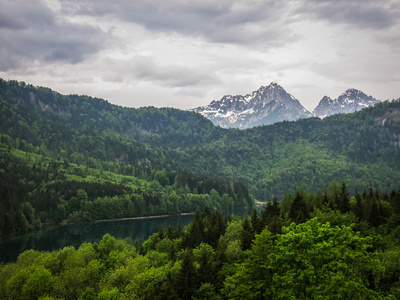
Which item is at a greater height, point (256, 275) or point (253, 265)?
point (253, 265)

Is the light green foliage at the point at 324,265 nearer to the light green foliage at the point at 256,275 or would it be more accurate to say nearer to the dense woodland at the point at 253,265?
the dense woodland at the point at 253,265

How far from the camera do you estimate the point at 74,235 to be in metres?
144

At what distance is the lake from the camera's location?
118775 mm

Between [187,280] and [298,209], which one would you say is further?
[298,209]

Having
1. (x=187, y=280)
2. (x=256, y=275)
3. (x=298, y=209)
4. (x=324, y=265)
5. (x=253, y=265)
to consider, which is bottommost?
(x=187, y=280)

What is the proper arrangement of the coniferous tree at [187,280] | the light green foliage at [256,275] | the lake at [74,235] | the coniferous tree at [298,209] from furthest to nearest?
the lake at [74,235]
the coniferous tree at [298,209]
the coniferous tree at [187,280]
the light green foliage at [256,275]

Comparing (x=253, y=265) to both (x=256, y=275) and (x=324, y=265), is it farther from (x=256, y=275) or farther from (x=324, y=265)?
(x=324, y=265)

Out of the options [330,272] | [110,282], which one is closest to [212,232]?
[110,282]

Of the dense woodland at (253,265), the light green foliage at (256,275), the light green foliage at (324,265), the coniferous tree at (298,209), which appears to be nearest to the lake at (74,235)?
the dense woodland at (253,265)

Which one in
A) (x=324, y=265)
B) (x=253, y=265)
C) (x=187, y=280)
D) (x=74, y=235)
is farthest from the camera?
(x=74, y=235)

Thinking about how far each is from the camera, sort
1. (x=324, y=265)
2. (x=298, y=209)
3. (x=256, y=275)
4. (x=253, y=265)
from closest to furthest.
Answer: (x=324, y=265) < (x=256, y=275) < (x=253, y=265) < (x=298, y=209)

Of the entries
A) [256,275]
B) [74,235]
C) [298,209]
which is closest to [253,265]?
[256,275]

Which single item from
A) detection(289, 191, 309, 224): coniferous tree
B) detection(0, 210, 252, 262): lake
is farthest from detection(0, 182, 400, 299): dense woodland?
detection(0, 210, 252, 262): lake

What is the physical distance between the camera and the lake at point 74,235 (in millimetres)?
118775
